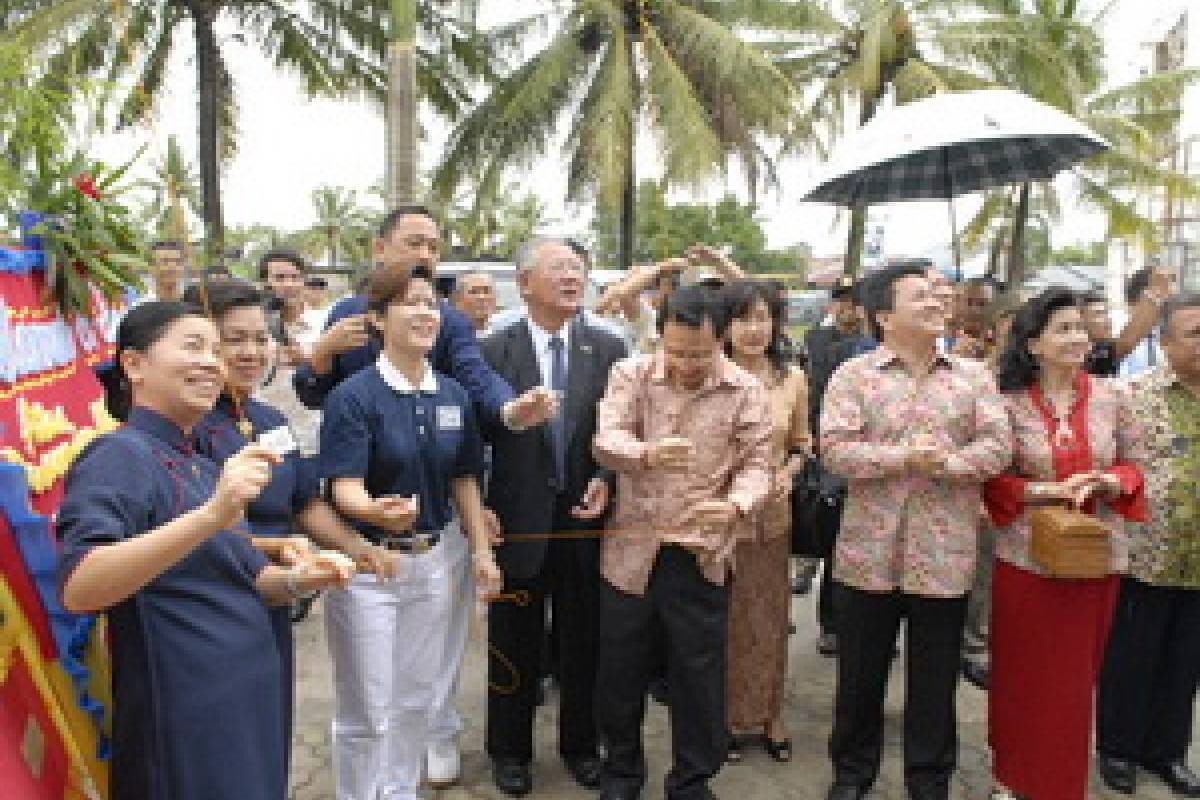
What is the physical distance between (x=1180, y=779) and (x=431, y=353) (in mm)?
3061

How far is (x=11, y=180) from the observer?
92.0 inches

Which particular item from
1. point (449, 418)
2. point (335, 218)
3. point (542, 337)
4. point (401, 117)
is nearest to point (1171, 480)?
point (542, 337)

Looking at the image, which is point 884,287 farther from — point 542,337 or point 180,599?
point 180,599

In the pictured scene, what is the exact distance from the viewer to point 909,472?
2.74m

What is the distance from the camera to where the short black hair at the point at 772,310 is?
334cm

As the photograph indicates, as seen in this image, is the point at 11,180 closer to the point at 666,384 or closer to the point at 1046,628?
the point at 666,384

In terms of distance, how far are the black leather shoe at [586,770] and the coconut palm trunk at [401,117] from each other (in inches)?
298

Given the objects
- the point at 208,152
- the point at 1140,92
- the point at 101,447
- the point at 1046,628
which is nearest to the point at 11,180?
the point at 101,447

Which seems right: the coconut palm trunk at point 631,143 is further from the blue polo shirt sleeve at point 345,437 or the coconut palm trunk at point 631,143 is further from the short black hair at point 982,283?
the blue polo shirt sleeve at point 345,437

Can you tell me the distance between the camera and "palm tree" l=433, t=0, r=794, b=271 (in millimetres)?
13883

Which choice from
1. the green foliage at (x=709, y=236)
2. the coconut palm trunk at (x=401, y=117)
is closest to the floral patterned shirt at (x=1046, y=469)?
the coconut palm trunk at (x=401, y=117)

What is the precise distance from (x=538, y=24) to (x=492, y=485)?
46.0 ft

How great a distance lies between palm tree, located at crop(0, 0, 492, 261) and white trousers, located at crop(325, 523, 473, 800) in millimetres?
11257

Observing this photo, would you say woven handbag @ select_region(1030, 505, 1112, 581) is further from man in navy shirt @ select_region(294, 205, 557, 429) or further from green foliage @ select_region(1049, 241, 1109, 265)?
green foliage @ select_region(1049, 241, 1109, 265)
